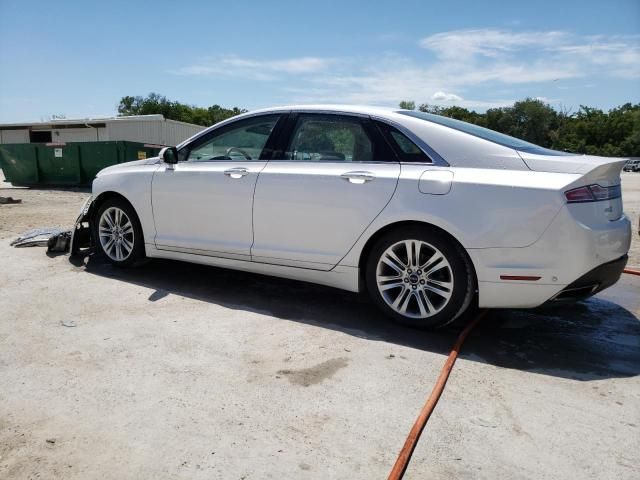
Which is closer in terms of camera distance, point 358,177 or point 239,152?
point 358,177

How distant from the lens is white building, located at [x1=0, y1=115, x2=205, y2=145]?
3225 cm

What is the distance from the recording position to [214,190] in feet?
15.1

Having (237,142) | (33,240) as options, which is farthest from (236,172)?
(33,240)

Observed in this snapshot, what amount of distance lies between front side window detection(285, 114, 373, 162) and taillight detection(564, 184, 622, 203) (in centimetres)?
143

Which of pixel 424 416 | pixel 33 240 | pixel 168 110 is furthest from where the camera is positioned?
pixel 168 110

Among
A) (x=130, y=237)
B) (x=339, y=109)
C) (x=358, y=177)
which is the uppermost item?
(x=339, y=109)

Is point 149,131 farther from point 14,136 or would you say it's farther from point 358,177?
point 358,177

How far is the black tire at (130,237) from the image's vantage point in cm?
516

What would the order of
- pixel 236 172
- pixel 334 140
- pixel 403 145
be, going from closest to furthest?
pixel 403 145, pixel 334 140, pixel 236 172

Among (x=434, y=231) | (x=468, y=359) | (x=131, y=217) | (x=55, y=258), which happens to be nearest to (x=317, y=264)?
(x=434, y=231)

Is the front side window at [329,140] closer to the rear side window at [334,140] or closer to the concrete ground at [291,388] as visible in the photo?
the rear side window at [334,140]

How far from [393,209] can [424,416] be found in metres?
1.59

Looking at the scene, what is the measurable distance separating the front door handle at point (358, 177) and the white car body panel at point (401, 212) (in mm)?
31

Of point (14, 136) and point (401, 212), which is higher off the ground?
point (14, 136)
